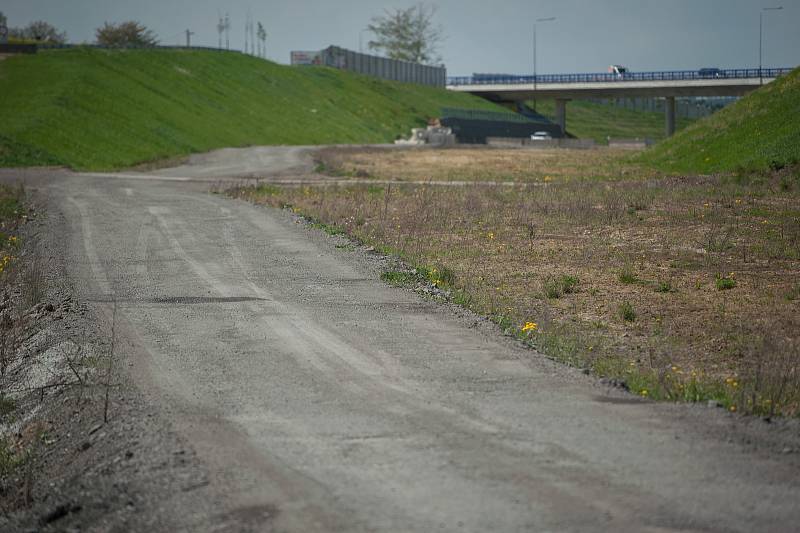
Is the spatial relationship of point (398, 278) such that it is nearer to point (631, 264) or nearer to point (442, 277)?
point (442, 277)

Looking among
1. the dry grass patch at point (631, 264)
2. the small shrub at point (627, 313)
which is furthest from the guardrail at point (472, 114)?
the small shrub at point (627, 313)

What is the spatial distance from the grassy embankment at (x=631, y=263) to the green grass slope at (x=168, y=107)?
2538 cm

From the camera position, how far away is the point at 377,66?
136 m

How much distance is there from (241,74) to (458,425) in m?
91.6

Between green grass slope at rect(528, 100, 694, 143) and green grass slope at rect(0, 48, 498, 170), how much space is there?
1114 inches

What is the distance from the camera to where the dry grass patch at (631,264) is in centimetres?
1042

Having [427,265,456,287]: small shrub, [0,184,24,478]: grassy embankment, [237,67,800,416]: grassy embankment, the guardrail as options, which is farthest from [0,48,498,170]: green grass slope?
[427,265,456,287]: small shrub

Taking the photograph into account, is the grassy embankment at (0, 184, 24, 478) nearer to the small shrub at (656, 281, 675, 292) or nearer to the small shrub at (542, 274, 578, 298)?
the small shrub at (542, 274, 578, 298)

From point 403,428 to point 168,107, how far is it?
65.7 m

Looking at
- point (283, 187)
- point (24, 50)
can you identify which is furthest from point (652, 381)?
point (24, 50)

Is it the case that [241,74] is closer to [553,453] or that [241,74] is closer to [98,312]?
[98,312]

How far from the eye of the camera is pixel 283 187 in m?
34.1

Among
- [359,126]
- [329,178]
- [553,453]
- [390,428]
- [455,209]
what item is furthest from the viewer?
[359,126]

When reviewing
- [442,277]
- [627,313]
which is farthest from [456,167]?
[627,313]
